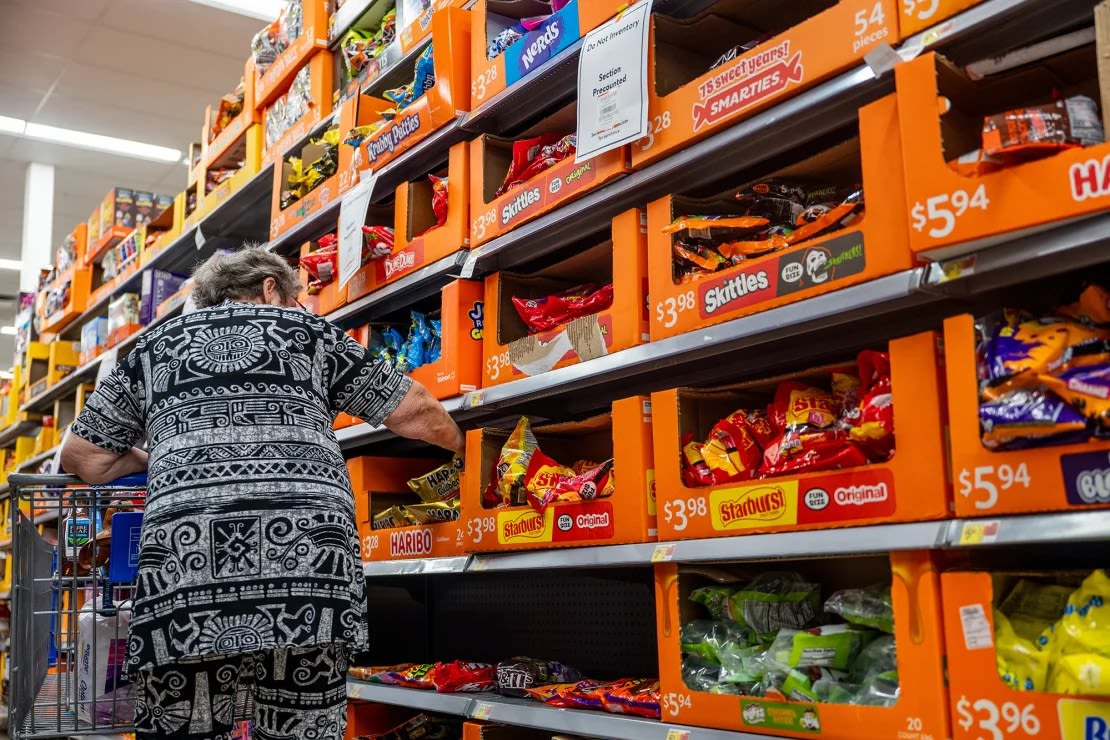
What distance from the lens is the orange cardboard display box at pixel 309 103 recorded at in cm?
401

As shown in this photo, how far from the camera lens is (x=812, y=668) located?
184 centimetres

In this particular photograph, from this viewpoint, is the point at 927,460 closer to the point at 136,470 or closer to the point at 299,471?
the point at 299,471

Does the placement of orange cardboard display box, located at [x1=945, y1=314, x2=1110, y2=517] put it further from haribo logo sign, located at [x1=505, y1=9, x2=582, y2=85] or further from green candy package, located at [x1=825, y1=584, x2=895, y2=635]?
haribo logo sign, located at [x1=505, y1=9, x2=582, y2=85]

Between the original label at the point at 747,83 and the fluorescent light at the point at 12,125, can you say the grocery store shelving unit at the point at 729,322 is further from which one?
the fluorescent light at the point at 12,125

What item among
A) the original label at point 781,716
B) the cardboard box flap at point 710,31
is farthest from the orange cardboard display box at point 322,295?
the original label at point 781,716

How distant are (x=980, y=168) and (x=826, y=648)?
2.83 feet

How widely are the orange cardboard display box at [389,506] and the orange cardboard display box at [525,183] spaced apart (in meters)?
0.82

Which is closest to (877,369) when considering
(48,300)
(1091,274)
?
(1091,274)

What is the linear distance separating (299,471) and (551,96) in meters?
1.30

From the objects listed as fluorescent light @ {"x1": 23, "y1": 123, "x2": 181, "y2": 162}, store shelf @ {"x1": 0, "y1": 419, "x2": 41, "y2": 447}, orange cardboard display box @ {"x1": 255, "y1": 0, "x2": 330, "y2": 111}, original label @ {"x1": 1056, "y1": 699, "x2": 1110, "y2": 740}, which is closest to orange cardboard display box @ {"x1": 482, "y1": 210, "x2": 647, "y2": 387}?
original label @ {"x1": 1056, "y1": 699, "x2": 1110, "y2": 740}

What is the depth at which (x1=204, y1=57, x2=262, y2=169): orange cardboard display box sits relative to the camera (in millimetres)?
4676

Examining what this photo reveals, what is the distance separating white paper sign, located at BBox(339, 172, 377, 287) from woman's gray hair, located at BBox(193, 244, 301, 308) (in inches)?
26.1

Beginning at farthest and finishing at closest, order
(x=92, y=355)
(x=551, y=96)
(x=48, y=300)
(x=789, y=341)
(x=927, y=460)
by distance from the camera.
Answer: (x=48, y=300) → (x=92, y=355) → (x=551, y=96) → (x=789, y=341) → (x=927, y=460)

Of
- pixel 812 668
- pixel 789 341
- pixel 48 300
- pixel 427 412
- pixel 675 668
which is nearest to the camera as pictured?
pixel 812 668
